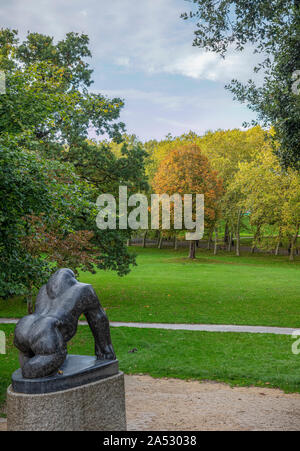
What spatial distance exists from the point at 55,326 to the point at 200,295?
17.5m

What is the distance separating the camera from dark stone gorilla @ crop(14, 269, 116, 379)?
15.3 feet

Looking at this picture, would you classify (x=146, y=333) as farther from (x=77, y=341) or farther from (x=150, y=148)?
(x=150, y=148)

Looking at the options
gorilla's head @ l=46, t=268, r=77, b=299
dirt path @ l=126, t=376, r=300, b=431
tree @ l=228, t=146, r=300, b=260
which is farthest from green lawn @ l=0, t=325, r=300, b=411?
tree @ l=228, t=146, r=300, b=260

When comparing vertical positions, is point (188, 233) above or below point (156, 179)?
below

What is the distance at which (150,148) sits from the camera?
63.5 metres

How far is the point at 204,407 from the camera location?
7.66 metres

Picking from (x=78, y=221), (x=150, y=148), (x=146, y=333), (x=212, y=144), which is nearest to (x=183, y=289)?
(x=78, y=221)

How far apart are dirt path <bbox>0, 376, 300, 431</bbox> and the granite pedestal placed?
171 cm

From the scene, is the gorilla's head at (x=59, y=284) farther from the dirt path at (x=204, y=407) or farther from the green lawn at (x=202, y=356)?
the green lawn at (x=202, y=356)

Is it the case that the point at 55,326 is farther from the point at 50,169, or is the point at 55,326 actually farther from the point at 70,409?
the point at 50,169

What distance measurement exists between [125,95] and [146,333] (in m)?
10.3

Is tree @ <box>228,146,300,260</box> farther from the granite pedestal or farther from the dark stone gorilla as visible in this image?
the granite pedestal

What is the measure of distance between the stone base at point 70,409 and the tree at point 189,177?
34.4 m

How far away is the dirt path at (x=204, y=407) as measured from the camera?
682cm
